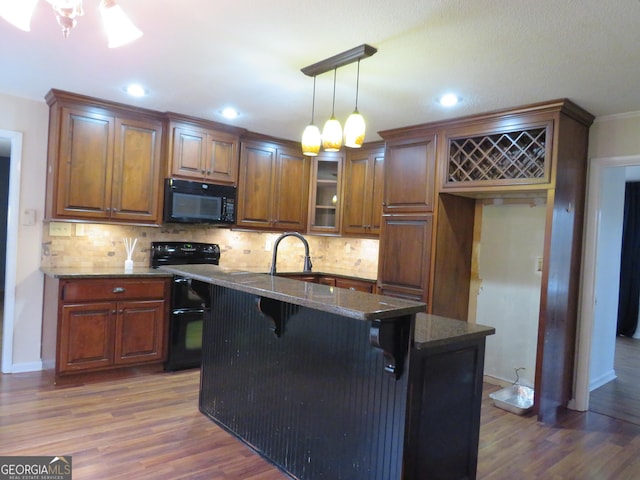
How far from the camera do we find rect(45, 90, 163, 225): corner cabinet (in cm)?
348

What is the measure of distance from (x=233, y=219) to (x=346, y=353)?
8.62 feet

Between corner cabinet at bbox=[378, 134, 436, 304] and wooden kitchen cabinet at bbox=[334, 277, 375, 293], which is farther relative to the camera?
wooden kitchen cabinet at bbox=[334, 277, 375, 293]

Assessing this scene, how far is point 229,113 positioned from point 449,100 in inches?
72.0

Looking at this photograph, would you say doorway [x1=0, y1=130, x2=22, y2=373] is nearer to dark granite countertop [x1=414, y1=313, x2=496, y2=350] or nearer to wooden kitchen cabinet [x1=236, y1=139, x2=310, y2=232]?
wooden kitchen cabinet [x1=236, y1=139, x2=310, y2=232]

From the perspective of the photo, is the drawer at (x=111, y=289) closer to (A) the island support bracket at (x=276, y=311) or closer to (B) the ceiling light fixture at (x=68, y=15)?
(A) the island support bracket at (x=276, y=311)

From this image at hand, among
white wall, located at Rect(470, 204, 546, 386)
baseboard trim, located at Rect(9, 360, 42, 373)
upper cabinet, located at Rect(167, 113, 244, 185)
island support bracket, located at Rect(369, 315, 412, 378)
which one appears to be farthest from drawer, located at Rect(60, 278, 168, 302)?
white wall, located at Rect(470, 204, 546, 386)

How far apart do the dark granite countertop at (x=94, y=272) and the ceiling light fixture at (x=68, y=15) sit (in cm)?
212

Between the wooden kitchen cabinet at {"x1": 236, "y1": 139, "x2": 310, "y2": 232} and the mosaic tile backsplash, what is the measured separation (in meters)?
0.30

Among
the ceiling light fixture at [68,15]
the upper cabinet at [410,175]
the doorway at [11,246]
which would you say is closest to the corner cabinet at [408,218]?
the upper cabinet at [410,175]

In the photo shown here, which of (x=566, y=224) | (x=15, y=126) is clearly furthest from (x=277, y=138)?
(x=566, y=224)

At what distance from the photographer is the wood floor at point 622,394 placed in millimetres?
3414

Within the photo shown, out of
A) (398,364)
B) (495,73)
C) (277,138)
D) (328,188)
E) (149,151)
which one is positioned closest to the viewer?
(398,364)

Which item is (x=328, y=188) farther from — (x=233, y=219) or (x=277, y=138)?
(x=233, y=219)

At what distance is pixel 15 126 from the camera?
359cm
